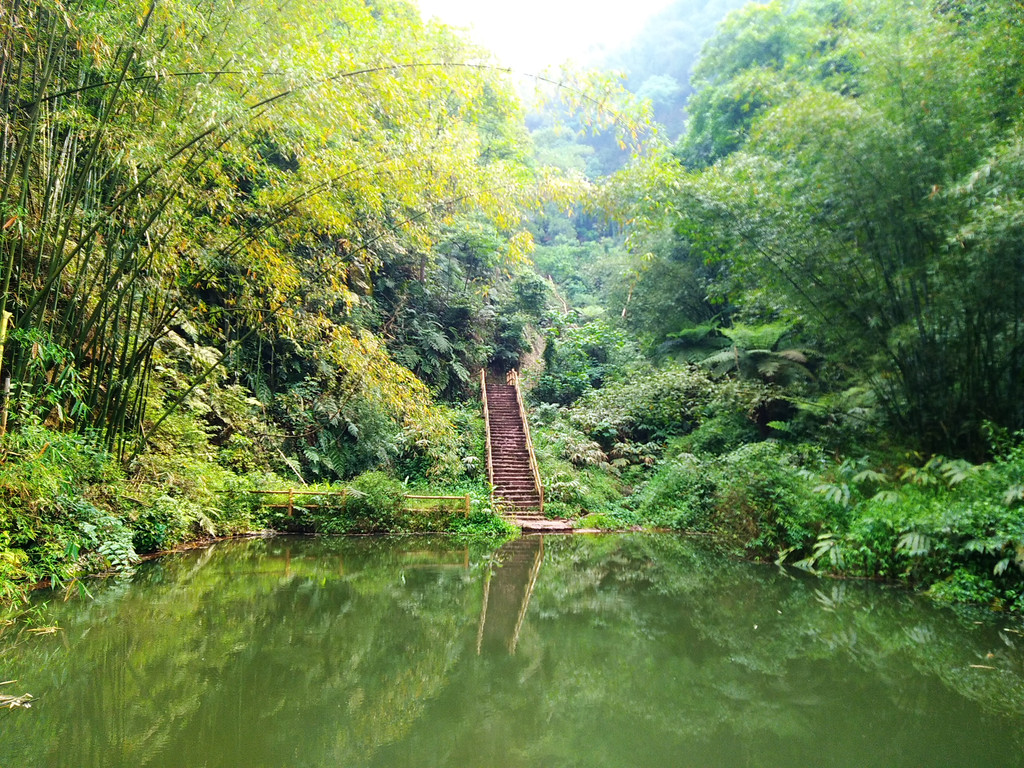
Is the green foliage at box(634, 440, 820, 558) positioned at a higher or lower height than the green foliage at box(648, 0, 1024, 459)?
lower

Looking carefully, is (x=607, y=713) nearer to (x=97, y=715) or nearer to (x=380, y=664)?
(x=380, y=664)

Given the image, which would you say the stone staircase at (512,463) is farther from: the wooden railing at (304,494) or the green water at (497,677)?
the green water at (497,677)

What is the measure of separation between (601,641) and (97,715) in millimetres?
2730

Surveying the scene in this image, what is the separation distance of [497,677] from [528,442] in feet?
33.6

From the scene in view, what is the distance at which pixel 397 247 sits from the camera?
11.7 metres

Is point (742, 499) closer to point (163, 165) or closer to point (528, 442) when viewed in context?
point (528, 442)

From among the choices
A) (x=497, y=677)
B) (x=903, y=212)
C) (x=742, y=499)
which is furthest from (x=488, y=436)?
(x=497, y=677)

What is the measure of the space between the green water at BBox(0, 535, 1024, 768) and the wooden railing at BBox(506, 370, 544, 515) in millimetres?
6058

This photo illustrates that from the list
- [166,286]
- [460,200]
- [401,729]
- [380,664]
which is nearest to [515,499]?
[460,200]

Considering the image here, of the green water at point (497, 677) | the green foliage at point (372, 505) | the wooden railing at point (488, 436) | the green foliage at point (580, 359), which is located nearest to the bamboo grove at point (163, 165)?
the green water at point (497, 677)

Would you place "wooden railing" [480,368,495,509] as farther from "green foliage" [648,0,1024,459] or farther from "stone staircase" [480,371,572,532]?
"green foliage" [648,0,1024,459]

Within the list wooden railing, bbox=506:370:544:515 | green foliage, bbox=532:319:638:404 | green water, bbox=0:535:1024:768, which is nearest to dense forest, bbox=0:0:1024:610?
wooden railing, bbox=506:370:544:515

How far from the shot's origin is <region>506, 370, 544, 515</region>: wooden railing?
11.5m

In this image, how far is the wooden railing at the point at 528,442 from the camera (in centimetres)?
1153
